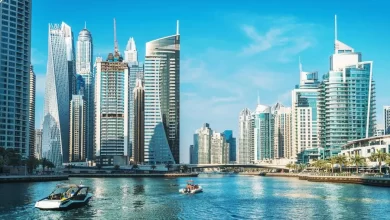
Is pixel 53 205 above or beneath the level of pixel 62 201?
beneath

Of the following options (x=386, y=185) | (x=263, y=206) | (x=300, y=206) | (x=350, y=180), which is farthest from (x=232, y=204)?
(x=350, y=180)

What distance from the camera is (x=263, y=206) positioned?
99.2m

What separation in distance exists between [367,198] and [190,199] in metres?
37.0

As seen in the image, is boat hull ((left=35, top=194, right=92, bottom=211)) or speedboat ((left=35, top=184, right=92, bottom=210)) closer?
boat hull ((left=35, top=194, right=92, bottom=211))

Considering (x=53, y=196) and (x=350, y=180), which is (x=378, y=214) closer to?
(x=53, y=196)

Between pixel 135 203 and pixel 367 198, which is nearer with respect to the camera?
pixel 135 203

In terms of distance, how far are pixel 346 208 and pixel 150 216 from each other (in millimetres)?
35131

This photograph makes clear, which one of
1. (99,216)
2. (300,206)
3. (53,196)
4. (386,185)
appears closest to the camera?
(99,216)

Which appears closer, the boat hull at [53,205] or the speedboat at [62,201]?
the boat hull at [53,205]

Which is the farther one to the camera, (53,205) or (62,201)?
(62,201)

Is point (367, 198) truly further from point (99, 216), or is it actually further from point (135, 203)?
point (99, 216)

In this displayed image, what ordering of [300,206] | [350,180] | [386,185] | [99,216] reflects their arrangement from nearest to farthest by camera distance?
[99,216]
[300,206]
[386,185]
[350,180]

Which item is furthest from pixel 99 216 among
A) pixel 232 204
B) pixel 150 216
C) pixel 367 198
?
pixel 367 198

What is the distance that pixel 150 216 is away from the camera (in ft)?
270
